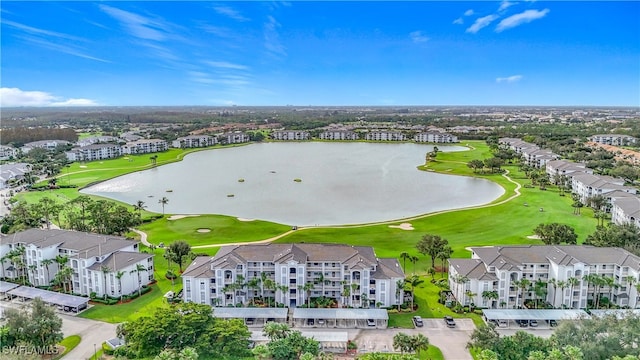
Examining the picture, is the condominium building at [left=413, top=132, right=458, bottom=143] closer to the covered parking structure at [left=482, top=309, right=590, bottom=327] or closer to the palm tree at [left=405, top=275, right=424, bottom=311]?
the palm tree at [left=405, top=275, right=424, bottom=311]

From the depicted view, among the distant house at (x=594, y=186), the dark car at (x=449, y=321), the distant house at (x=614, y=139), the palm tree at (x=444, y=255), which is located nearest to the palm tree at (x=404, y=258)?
the palm tree at (x=444, y=255)

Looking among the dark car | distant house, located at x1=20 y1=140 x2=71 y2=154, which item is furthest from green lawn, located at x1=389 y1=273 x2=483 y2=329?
distant house, located at x1=20 y1=140 x2=71 y2=154

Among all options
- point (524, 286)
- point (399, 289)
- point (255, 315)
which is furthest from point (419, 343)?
point (524, 286)

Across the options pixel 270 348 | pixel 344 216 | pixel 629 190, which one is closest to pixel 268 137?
pixel 344 216

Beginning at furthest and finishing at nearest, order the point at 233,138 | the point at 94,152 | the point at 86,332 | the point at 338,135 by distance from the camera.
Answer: the point at 338,135 < the point at 233,138 < the point at 94,152 < the point at 86,332

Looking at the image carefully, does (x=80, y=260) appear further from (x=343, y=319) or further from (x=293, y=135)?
(x=293, y=135)

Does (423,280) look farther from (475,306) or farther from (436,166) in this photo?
(436,166)

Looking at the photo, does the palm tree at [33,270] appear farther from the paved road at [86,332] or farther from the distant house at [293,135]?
the distant house at [293,135]
